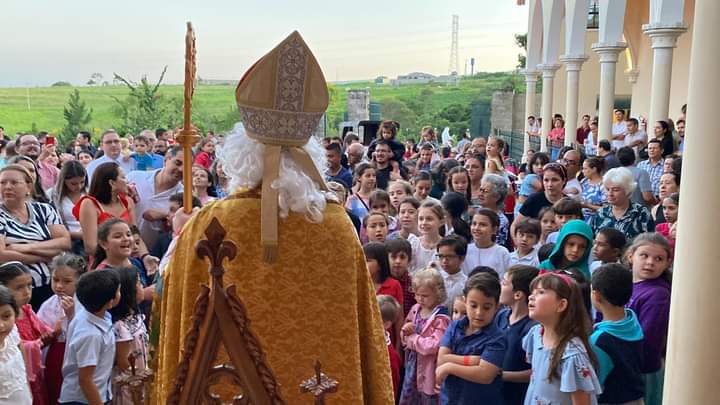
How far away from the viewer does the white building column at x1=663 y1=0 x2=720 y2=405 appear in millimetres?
3229

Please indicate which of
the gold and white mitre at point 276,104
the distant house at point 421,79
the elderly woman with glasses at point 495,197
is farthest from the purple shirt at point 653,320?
the distant house at point 421,79

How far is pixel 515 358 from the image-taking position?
3.77 m

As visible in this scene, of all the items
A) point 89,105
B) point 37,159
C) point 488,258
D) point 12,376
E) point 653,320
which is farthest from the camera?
point 89,105

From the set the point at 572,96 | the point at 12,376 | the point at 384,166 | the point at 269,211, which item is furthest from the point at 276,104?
the point at 572,96

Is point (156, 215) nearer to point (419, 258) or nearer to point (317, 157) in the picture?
point (419, 258)

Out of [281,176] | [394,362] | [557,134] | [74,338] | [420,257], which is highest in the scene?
[281,176]

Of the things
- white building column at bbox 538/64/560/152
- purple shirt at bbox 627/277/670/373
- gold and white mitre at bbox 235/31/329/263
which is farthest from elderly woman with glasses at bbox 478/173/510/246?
white building column at bbox 538/64/560/152

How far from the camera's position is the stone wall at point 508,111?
3052cm

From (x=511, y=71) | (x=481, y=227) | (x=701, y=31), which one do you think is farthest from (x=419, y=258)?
(x=511, y=71)

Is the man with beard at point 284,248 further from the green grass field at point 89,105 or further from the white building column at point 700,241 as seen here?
the green grass field at point 89,105

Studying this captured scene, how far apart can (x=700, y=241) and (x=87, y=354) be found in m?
2.86

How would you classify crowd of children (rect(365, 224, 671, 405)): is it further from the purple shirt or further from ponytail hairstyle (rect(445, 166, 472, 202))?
ponytail hairstyle (rect(445, 166, 472, 202))

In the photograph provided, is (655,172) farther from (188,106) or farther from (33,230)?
(188,106)

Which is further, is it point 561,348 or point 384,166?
point 384,166
